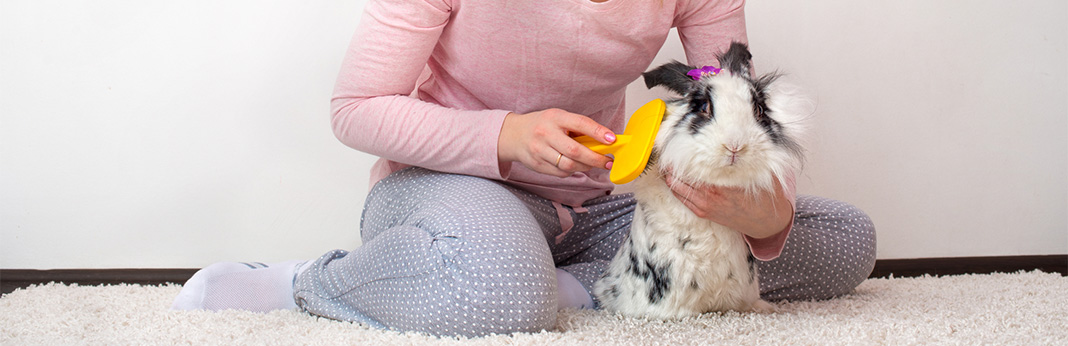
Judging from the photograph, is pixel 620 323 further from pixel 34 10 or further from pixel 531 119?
pixel 34 10

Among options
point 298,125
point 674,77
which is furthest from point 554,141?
point 298,125

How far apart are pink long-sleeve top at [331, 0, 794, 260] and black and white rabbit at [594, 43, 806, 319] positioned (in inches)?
3.5

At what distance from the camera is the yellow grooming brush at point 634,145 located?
2.36 ft

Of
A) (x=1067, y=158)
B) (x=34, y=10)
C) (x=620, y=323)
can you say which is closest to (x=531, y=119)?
(x=620, y=323)

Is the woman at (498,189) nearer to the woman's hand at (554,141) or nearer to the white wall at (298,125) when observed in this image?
the woman's hand at (554,141)

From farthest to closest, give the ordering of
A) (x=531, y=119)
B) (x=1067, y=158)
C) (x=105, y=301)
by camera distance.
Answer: (x=1067, y=158) < (x=105, y=301) < (x=531, y=119)

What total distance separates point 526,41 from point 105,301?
79cm

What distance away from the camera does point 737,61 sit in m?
0.80

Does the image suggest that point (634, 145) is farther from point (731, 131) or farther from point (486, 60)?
point (486, 60)

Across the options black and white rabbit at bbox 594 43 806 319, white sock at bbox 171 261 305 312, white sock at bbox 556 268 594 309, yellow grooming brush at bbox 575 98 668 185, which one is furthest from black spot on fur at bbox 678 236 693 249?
white sock at bbox 171 261 305 312

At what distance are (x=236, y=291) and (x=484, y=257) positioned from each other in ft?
1.43

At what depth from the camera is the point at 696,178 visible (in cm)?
74

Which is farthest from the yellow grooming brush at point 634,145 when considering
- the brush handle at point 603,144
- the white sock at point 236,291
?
the white sock at point 236,291

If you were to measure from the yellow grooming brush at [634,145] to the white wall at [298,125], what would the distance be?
577 millimetres
